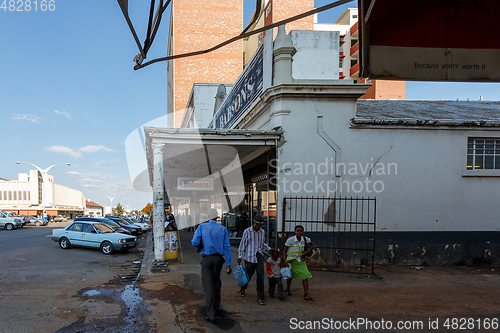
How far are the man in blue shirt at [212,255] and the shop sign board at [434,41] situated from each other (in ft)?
11.6

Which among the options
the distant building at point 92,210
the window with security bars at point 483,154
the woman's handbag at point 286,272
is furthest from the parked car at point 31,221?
the distant building at point 92,210

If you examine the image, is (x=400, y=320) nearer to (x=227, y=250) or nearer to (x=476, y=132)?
(x=227, y=250)

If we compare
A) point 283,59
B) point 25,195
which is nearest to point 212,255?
point 283,59

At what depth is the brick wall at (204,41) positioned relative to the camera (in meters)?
34.5

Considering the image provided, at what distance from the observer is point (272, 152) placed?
34.7 ft

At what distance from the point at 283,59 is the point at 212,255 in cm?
673

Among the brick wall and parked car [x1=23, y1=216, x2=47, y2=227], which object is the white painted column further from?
parked car [x1=23, y1=216, x2=47, y2=227]

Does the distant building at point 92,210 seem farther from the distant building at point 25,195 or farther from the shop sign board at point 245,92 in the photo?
the shop sign board at point 245,92

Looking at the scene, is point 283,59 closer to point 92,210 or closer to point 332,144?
point 332,144

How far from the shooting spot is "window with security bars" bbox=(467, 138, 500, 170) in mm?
10516

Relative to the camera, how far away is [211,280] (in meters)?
5.71

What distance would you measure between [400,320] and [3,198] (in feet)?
287

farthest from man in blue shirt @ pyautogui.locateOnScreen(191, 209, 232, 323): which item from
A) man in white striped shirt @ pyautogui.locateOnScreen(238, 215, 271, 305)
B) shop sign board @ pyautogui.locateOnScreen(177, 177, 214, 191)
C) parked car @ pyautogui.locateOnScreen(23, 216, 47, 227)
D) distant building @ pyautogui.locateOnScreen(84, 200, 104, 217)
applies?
distant building @ pyautogui.locateOnScreen(84, 200, 104, 217)

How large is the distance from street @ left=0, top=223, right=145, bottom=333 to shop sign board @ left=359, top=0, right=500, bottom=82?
5.92 meters
